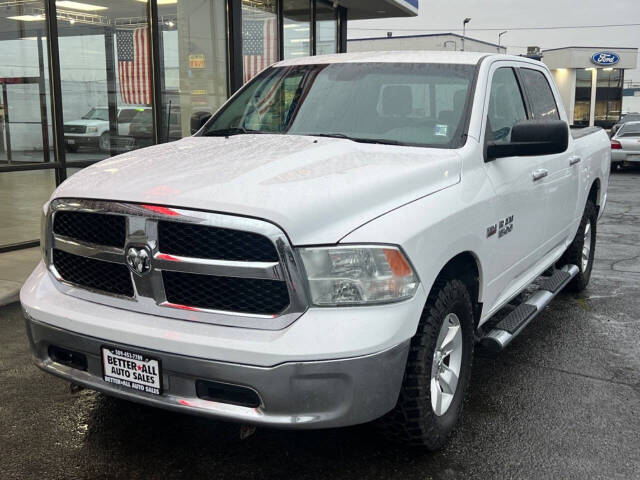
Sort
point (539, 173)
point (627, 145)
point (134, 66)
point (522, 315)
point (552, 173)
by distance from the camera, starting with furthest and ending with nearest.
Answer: point (627, 145)
point (134, 66)
point (552, 173)
point (539, 173)
point (522, 315)

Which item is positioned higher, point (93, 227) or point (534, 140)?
point (534, 140)

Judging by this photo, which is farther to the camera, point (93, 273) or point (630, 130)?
point (630, 130)

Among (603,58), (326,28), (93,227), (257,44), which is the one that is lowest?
(93,227)

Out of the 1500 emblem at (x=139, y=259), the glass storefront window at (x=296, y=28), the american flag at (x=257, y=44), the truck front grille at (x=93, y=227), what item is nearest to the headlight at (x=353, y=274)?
the 1500 emblem at (x=139, y=259)

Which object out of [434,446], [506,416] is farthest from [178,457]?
[506,416]

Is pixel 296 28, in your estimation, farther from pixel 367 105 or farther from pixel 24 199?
pixel 367 105

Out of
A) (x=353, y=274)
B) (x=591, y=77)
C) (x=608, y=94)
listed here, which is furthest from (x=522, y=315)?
(x=608, y=94)

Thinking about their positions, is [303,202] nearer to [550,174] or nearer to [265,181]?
[265,181]

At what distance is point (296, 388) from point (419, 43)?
39.3 metres

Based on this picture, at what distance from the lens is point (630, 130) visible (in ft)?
62.5

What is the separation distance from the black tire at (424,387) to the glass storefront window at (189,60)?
760 centimetres

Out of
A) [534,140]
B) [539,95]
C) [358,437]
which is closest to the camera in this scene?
[358,437]

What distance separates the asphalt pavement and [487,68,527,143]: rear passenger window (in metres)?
1.47

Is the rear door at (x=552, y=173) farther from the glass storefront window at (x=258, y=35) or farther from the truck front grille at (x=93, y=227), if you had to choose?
the glass storefront window at (x=258, y=35)
